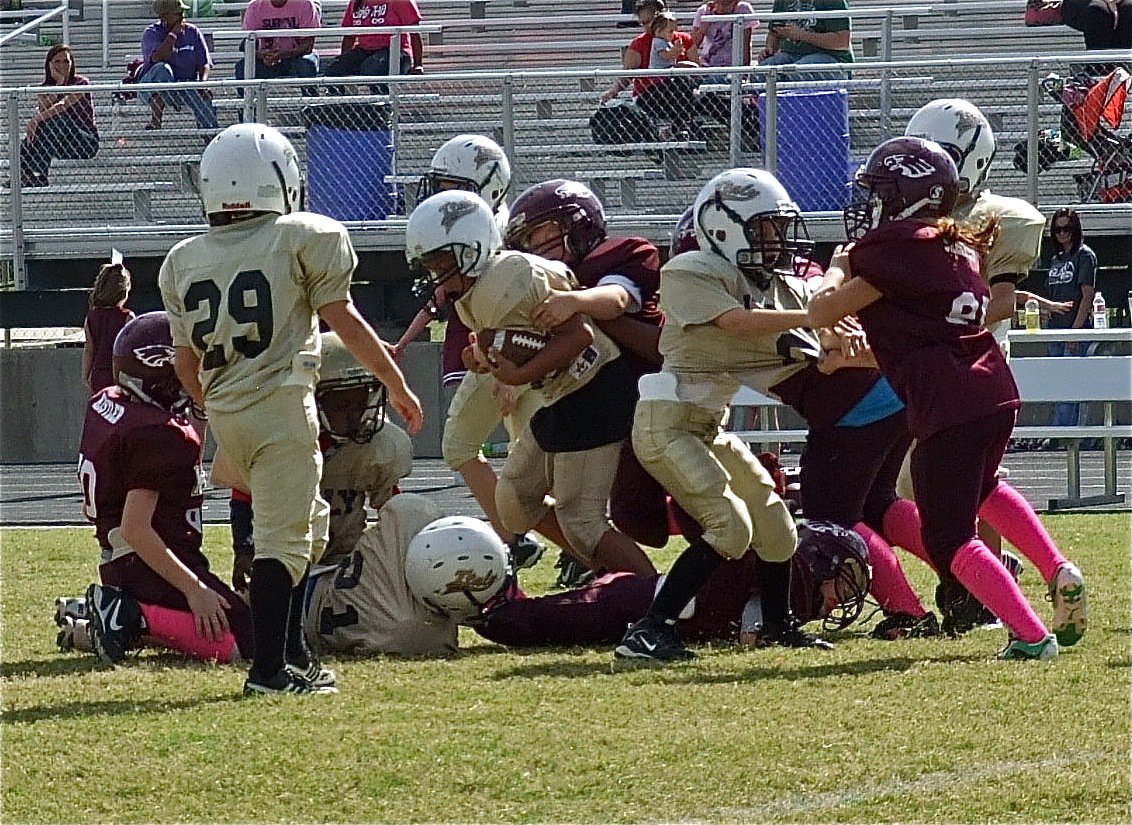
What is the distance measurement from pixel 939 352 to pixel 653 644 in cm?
127

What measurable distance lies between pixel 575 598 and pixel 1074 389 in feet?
16.3

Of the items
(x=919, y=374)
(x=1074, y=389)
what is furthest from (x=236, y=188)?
(x=1074, y=389)

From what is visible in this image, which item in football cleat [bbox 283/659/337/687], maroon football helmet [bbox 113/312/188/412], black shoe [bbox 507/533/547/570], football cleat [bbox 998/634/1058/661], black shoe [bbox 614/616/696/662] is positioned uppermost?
maroon football helmet [bbox 113/312/188/412]

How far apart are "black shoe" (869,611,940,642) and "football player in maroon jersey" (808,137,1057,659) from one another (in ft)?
1.95

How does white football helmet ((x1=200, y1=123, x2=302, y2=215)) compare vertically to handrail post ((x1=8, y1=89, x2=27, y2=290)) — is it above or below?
above

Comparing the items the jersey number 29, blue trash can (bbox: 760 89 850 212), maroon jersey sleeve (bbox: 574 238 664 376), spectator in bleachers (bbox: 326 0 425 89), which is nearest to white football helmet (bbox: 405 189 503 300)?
maroon jersey sleeve (bbox: 574 238 664 376)

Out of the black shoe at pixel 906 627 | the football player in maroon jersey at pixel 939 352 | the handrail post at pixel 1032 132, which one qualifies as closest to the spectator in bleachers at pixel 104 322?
the handrail post at pixel 1032 132

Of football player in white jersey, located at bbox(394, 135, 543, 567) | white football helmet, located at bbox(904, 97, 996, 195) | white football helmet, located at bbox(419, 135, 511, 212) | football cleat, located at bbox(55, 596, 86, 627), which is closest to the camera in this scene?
football cleat, located at bbox(55, 596, 86, 627)

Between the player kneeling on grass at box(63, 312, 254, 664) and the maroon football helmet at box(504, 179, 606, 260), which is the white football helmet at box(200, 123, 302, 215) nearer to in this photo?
the player kneeling on grass at box(63, 312, 254, 664)

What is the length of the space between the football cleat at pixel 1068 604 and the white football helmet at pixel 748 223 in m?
1.32

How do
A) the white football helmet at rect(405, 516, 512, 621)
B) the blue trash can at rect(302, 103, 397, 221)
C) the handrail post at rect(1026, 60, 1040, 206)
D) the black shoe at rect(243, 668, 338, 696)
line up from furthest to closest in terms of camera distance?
the blue trash can at rect(302, 103, 397, 221)
the handrail post at rect(1026, 60, 1040, 206)
the white football helmet at rect(405, 516, 512, 621)
the black shoe at rect(243, 668, 338, 696)

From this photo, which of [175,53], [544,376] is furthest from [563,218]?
[175,53]

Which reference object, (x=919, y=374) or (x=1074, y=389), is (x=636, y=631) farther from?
(x=1074, y=389)

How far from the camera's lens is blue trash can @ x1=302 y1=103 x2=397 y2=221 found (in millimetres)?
13820
